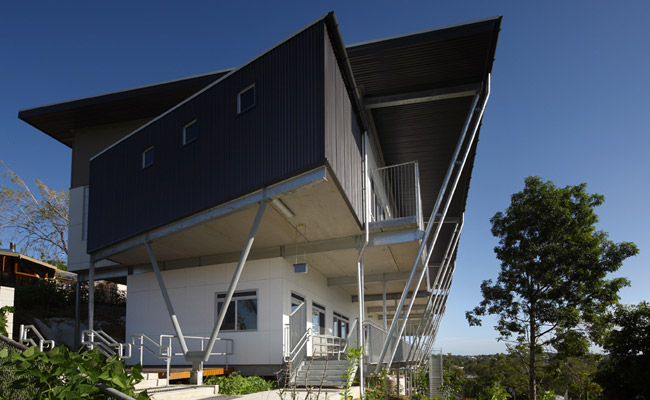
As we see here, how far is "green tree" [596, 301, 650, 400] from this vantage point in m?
23.5

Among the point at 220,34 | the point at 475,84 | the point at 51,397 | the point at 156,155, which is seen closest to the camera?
the point at 51,397

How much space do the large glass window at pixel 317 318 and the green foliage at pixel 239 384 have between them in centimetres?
429

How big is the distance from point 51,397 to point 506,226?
24789 mm

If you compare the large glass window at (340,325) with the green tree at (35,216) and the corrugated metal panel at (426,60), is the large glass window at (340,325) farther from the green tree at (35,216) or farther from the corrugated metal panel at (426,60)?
the green tree at (35,216)

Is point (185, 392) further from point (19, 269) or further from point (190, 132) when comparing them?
point (19, 269)

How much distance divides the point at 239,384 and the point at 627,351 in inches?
800

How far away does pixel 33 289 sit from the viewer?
22734mm

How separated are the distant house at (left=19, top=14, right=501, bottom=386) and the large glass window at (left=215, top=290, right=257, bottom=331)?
33mm

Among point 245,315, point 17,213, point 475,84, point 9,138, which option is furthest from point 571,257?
point 17,213

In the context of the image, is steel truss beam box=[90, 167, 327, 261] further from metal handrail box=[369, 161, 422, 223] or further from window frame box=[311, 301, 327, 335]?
metal handrail box=[369, 161, 422, 223]

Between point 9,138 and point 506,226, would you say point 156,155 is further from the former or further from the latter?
point 9,138

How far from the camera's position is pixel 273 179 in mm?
10867

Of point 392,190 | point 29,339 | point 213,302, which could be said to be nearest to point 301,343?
point 213,302

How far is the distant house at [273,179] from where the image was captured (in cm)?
1106
